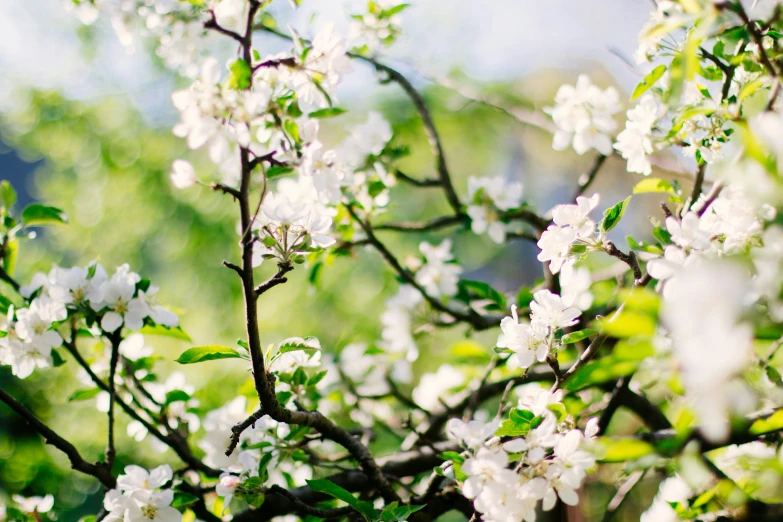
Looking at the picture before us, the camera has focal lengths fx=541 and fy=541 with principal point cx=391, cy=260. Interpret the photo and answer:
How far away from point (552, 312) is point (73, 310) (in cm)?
77

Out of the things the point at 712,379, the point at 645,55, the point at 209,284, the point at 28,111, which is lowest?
the point at 712,379

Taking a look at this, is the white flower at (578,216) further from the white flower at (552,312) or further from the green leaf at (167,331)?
the green leaf at (167,331)

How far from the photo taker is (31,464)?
1960mm

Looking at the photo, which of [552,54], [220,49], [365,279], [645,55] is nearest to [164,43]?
[645,55]

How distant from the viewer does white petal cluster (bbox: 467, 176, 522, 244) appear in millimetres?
1309

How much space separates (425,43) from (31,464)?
3168 mm

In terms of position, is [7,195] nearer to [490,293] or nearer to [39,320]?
[39,320]

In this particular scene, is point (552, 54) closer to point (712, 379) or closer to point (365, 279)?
point (365, 279)

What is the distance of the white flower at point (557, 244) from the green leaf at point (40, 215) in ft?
2.86

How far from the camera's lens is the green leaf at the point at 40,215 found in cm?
100

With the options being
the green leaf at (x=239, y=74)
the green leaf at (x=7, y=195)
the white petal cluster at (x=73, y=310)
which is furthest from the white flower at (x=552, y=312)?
the green leaf at (x=7, y=195)

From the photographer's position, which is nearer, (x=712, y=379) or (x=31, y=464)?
(x=712, y=379)

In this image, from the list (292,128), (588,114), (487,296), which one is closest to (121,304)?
(292,128)

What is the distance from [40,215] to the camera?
1.01 m
